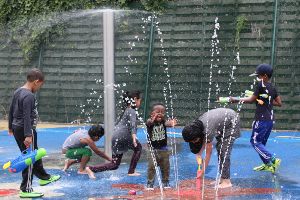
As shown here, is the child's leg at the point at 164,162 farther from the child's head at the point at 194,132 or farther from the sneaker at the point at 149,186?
the child's head at the point at 194,132

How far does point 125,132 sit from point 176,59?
630 cm

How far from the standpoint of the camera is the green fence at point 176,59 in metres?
13.0

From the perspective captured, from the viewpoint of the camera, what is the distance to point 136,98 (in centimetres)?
794

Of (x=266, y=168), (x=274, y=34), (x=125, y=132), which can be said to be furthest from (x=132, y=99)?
(x=274, y=34)

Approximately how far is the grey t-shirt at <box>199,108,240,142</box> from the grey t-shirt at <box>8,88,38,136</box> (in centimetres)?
190

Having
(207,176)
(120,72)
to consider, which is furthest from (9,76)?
(207,176)

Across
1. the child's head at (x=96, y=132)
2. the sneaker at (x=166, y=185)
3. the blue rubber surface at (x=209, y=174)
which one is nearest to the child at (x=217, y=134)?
the blue rubber surface at (x=209, y=174)

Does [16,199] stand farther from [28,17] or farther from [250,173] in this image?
[28,17]

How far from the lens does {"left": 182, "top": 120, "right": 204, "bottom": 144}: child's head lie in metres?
6.67

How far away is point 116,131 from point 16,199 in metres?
1.93

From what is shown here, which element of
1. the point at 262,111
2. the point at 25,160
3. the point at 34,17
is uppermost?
the point at 34,17

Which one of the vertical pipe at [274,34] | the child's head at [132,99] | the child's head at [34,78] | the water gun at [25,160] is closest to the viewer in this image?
the water gun at [25,160]

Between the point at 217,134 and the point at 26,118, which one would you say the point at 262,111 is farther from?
the point at 26,118

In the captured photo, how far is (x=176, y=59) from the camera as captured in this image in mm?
14133
